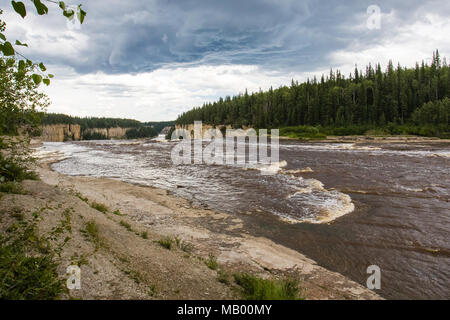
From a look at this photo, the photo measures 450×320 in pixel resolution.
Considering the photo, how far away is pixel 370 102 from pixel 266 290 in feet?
320

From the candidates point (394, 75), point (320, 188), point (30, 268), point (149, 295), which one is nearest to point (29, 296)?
point (30, 268)

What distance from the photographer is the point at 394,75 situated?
8412 cm

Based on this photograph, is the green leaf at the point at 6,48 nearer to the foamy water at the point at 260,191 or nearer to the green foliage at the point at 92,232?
the green foliage at the point at 92,232

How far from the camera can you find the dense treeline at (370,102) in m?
72.7

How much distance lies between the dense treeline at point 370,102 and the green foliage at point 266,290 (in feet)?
240

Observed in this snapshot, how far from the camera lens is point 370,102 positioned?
280 ft

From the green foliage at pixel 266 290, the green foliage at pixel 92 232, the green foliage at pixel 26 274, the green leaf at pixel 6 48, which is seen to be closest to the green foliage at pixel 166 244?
the green foliage at pixel 92 232

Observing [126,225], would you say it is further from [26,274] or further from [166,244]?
[26,274]

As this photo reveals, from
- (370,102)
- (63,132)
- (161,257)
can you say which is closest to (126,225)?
(161,257)

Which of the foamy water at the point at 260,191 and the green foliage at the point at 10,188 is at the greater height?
the green foliage at the point at 10,188

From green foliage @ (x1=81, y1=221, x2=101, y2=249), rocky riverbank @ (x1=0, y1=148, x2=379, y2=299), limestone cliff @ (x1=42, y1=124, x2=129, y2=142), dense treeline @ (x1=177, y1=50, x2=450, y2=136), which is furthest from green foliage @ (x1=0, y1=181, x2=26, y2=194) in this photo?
limestone cliff @ (x1=42, y1=124, x2=129, y2=142)

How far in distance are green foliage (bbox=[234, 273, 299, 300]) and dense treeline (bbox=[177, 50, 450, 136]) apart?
73.1m

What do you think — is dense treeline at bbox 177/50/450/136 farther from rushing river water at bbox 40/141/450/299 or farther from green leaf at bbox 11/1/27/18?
green leaf at bbox 11/1/27/18

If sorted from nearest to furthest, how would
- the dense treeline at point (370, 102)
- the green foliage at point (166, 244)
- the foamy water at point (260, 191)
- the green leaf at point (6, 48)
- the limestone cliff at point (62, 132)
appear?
the green leaf at point (6, 48) → the green foliage at point (166, 244) → the foamy water at point (260, 191) → the dense treeline at point (370, 102) → the limestone cliff at point (62, 132)
